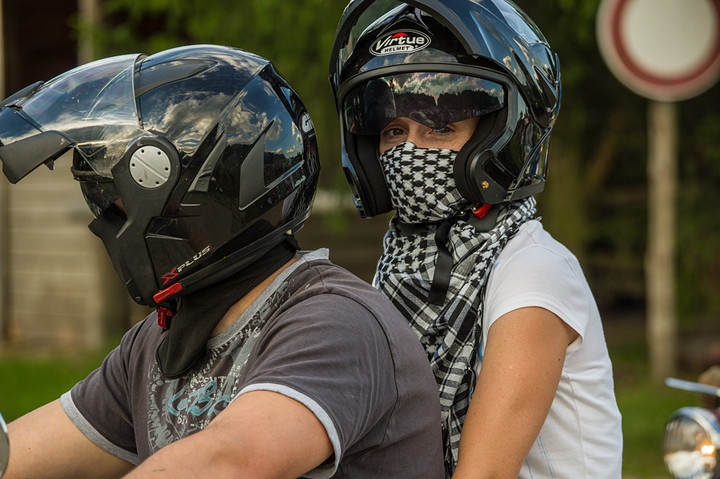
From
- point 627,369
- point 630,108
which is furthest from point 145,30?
point 627,369

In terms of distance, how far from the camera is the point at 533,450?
2156mm

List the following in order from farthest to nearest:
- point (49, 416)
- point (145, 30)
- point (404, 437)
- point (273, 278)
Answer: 1. point (145, 30)
2. point (49, 416)
3. point (273, 278)
4. point (404, 437)

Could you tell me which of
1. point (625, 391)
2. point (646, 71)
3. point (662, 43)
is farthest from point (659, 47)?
point (625, 391)

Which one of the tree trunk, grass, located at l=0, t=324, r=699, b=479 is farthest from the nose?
the tree trunk

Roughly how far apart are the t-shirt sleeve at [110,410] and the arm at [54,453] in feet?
0.06

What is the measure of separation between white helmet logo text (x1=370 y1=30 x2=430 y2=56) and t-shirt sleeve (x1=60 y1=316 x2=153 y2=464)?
937 millimetres

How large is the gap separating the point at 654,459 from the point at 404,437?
12.6 feet

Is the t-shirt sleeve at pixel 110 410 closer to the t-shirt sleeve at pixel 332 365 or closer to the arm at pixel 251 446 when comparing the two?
the t-shirt sleeve at pixel 332 365

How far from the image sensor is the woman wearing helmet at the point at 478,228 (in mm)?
2020

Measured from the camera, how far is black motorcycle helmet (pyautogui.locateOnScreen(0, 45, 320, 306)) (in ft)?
5.90

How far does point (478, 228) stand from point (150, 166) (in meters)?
0.89

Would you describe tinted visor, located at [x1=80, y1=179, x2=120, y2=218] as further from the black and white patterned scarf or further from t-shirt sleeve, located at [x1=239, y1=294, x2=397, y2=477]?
the black and white patterned scarf

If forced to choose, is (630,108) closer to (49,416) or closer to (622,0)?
(622,0)

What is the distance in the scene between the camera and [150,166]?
5.88ft
